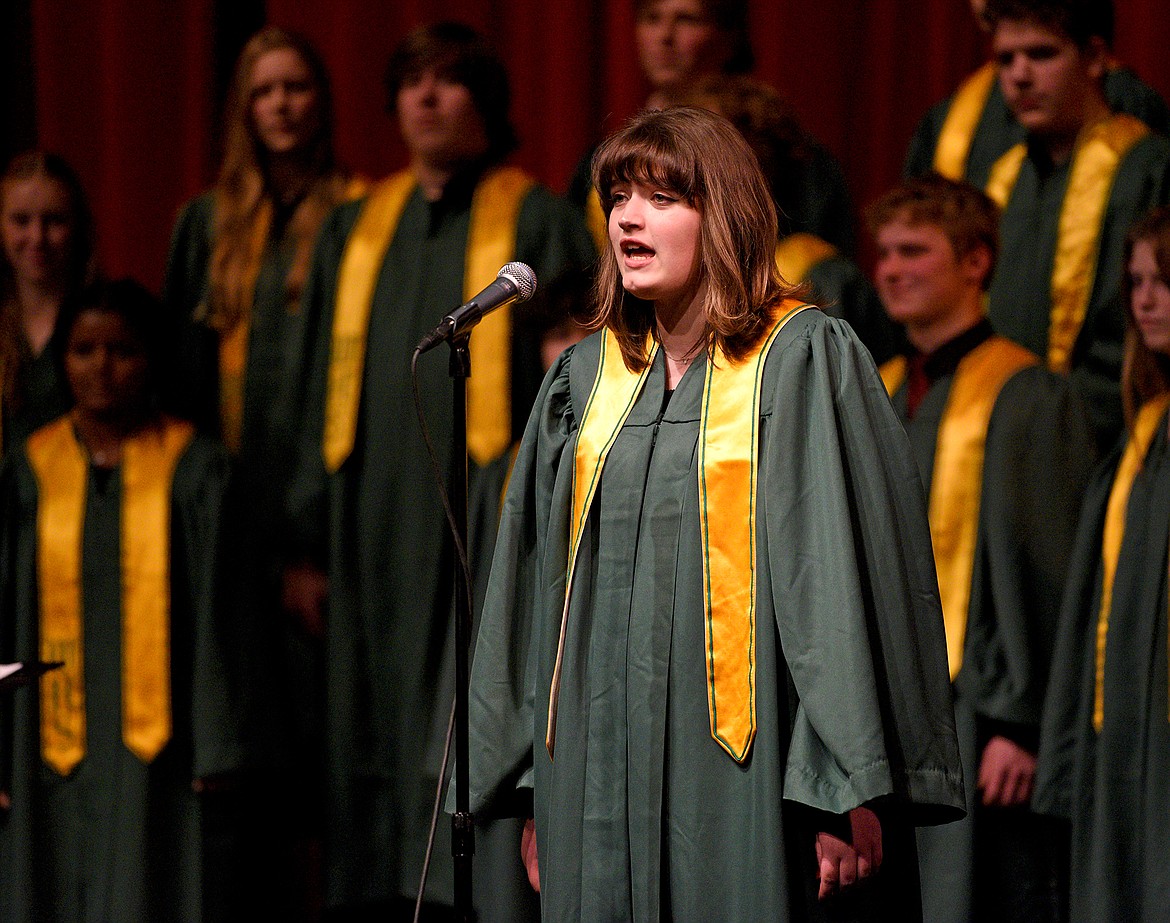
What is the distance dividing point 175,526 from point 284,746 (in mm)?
589

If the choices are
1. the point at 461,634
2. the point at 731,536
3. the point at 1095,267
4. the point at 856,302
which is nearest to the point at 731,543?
the point at 731,536

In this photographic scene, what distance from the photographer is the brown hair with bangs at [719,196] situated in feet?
7.61

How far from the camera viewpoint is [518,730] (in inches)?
97.9

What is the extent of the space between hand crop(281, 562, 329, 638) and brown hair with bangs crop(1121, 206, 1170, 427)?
197cm

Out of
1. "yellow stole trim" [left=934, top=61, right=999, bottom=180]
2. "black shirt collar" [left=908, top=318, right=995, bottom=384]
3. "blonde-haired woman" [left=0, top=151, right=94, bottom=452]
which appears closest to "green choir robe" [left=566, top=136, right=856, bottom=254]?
"yellow stole trim" [left=934, top=61, right=999, bottom=180]

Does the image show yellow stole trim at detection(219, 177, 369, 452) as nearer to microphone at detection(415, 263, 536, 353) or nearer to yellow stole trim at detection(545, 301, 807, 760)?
microphone at detection(415, 263, 536, 353)

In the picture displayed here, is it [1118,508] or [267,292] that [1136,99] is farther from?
[267,292]

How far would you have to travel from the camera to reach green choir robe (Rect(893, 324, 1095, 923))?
3506mm

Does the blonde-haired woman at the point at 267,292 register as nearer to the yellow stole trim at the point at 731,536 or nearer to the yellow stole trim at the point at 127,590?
the yellow stole trim at the point at 127,590

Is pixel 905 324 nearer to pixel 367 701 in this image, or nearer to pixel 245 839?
pixel 367 701

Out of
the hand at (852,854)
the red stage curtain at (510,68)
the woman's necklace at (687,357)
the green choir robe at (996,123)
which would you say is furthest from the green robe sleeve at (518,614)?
the red stage curtain at (510,68)

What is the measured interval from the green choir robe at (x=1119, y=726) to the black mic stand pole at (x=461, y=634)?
5.09 ft

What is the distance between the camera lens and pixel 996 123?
4.40 m

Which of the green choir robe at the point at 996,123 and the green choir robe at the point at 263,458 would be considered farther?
the green choir robe at the point at 996,123
